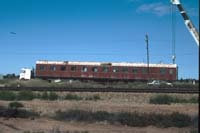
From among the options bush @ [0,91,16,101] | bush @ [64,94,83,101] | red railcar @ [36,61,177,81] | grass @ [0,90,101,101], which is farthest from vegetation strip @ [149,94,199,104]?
red railcar @ [36,61,177,81]

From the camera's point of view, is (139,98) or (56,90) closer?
(139,98)

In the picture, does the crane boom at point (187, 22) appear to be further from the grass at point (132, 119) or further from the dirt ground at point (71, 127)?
the grass at point (132, 119)

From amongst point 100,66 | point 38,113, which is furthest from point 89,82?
point 38,113

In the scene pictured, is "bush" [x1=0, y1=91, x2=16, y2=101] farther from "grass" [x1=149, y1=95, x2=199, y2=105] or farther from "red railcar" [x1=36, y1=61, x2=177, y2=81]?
"red railcar" [x1=36, y1=61, x2=177, y2=81]

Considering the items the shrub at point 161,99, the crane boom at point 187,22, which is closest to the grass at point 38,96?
the shrub at point 161,99

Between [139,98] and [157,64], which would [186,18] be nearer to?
[139,98]

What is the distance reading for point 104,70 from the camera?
230 ft

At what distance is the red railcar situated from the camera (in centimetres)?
6994

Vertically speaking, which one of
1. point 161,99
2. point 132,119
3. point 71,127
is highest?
point 161,99

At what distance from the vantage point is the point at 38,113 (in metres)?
27.1

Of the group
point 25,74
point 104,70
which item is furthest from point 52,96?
point 25,74

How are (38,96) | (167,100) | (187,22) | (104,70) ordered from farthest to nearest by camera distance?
(104,70), (38,96), (167,100), (187,22)

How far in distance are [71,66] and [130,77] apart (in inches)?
378

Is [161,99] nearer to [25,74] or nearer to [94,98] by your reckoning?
[94,98]
